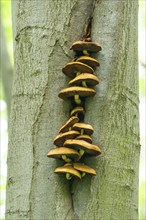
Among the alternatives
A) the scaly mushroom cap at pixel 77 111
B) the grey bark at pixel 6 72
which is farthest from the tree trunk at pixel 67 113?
the grey bark at pixel 6 72

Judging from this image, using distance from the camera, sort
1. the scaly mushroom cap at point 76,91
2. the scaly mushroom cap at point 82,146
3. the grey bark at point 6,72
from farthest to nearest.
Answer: the grey bark at point 6,72 → the scaly mushroom cap at point 76,91 → the scaly mushroom cap at point 82,146

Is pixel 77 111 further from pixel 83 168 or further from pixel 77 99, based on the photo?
pixel 83 168

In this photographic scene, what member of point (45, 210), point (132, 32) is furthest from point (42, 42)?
point (45, 210)

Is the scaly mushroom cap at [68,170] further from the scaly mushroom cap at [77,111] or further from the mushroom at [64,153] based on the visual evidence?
the scaly mushroom cap at [77,111]

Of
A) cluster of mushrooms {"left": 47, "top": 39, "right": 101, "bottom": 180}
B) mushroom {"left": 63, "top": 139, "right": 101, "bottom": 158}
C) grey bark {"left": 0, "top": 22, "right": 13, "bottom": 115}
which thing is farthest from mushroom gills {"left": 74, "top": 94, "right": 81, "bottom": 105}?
grey bark {"left": 0, "top": 22, "right": 13, "bottom": 115}

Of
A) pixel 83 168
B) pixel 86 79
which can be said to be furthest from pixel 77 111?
pixel 83 168

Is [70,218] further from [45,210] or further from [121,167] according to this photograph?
[121,167]
